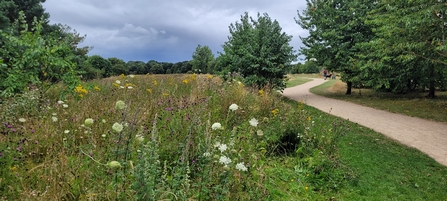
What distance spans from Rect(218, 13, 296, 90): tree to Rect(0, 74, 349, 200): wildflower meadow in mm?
6736

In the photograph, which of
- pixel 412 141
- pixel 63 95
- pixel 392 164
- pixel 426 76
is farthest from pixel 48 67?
pixel 426 76

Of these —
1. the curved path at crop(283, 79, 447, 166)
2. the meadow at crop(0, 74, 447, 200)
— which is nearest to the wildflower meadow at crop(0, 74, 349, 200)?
the meadow at crop(0, 74, 447, 200)

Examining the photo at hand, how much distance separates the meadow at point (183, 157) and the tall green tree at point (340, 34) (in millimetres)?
9656

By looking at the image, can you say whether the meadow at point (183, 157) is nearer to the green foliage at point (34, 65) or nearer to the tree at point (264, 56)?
the green foliage at point (34, 65)

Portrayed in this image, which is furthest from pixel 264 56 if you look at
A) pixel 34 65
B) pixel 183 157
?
pixel 183 157

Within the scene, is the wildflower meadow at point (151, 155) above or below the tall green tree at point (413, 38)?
below

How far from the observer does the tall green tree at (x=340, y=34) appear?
45.9 ft

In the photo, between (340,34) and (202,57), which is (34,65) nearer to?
(340,34)

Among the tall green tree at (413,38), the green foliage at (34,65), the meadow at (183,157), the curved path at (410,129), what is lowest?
the curved path at (410,129)

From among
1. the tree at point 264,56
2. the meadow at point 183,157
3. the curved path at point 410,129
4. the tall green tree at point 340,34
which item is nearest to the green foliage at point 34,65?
the meadow at point 183,157

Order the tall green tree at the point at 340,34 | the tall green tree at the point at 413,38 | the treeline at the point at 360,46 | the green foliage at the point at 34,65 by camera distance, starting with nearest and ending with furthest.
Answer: the green foliage at the point at 34,65 → the tall green tree at the point at 413,38 → the treeline at the point at 360,46 → the tall green tree at the point at 340,34

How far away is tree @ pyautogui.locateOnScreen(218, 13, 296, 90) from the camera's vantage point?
38.9ft

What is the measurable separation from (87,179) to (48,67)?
424 centimetres

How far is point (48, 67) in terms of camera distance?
16.8ft
